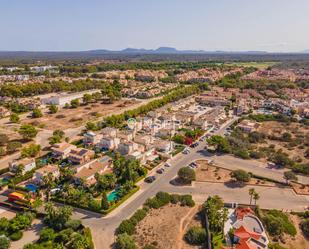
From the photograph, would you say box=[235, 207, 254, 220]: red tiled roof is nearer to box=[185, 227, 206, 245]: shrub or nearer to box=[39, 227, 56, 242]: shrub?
box=[185, 227, 206, 245]: shrub

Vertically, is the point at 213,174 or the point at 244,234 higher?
the point at 244,234

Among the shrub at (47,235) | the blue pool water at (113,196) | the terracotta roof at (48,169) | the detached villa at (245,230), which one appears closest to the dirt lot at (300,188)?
the detached villa at (245,230)

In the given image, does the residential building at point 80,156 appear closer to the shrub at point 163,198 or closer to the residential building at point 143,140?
the residential building at point 143,140

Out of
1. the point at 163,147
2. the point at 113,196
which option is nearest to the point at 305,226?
the point at 113,196

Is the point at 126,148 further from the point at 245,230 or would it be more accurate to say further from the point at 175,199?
the point at 245,230

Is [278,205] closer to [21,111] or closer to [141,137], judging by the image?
[141,137]
